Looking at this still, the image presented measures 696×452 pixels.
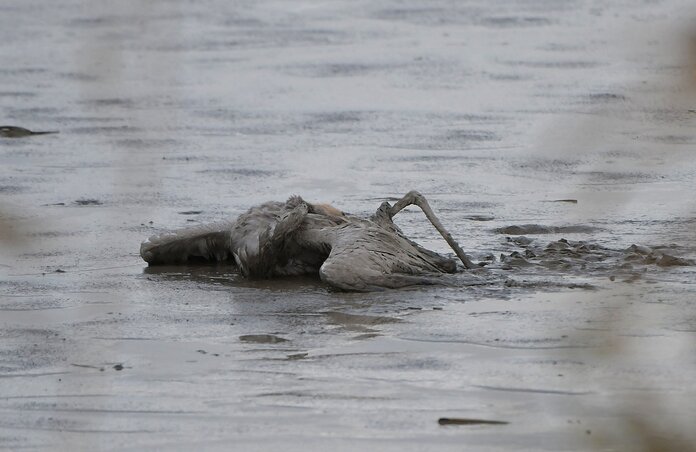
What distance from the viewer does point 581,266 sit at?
6.79 metres

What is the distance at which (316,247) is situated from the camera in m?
7.00

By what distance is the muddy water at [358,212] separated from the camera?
253 centimetres

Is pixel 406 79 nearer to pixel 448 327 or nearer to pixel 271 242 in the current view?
pixel 271 242

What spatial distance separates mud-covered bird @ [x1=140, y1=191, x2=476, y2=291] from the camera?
6.57 metres

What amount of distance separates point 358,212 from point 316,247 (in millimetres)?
1599

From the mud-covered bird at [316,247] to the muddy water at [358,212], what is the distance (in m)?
0.12

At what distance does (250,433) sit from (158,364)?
1.13m

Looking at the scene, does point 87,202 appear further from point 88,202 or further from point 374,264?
point 374,264

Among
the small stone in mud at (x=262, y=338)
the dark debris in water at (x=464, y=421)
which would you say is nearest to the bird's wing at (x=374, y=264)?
the small stone in mud at (x=262, y=338)

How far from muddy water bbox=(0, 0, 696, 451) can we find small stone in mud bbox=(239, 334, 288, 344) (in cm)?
3

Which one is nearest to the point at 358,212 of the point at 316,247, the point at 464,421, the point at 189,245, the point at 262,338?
the point at 189,245

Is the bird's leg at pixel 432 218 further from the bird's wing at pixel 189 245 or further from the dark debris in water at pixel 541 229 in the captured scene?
the bird's wing at pixel 189 245

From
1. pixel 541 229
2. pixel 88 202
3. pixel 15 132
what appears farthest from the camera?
pixel 15 132

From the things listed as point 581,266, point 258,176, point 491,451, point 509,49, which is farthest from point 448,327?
point 509,49
